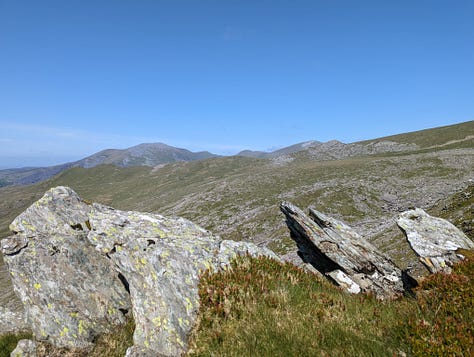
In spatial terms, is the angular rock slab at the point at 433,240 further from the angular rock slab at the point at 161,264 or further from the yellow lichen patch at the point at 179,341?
the yellow lichen patch at the point at 179,341

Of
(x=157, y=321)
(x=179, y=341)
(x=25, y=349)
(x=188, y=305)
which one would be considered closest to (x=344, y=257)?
(x=188, y=305)

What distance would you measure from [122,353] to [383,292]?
9537mm

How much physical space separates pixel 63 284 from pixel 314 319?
9557 millimetres

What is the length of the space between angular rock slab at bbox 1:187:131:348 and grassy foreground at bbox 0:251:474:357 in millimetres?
787

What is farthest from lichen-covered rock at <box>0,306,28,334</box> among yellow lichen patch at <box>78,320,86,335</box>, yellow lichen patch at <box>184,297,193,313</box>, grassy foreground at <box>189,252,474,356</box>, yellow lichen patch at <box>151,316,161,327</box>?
grassy foreground at <box>189,252,474,356</box>

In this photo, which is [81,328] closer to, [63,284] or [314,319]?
[63,284]

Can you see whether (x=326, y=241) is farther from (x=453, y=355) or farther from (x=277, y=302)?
(x=453, y=355)

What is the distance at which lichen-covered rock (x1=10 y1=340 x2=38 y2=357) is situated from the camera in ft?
31.1

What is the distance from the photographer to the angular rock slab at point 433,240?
9492 millimetres

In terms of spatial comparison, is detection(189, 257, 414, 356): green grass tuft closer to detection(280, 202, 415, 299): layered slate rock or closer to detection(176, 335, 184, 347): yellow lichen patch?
detection(176, 335, 184, 347): yellow lichen patch

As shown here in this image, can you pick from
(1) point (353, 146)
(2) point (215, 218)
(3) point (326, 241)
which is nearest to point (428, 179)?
(2) point (215, 218)

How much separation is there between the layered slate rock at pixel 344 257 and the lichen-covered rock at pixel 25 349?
11.2m

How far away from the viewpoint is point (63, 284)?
10.9 metres

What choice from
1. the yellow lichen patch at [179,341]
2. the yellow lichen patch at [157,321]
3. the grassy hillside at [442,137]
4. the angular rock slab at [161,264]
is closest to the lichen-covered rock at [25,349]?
the angular rock slab at [161,264]
